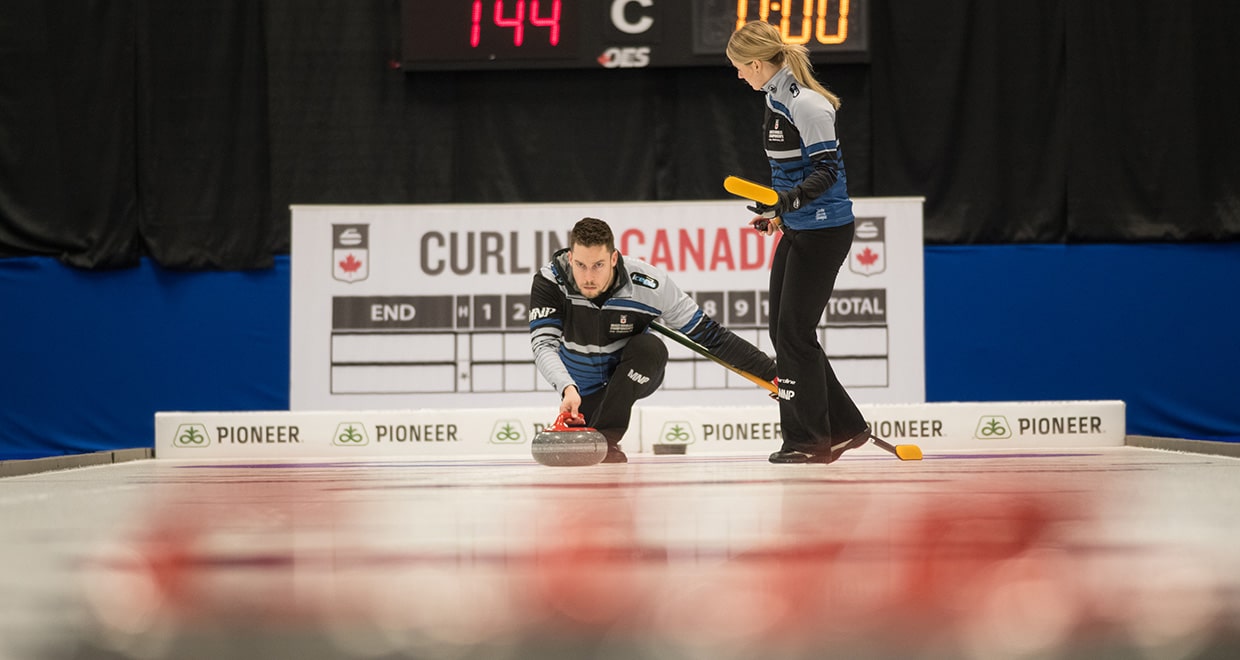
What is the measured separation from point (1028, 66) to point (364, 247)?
12.9 feet

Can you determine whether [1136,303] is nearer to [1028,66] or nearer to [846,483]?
[1028,66]

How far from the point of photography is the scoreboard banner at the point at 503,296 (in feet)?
18.3

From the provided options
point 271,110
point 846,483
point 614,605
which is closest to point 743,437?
point 846,483

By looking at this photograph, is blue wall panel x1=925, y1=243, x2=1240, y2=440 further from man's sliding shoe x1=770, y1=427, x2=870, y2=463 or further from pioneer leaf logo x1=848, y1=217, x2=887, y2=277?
man's sliding shoe x1=770, y1=427, x2=870, y2=463

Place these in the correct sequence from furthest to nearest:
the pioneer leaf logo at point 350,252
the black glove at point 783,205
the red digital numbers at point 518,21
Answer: the red digital numbers at point 518,21, the pioneer leaf logo at point 350,252, the black glove at point 783,205

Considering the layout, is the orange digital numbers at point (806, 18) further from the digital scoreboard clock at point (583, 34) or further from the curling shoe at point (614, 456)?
the curling shoe at point (614, 456)

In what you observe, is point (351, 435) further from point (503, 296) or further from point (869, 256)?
point (869, 256)

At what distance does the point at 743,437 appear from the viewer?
4977 millimetres

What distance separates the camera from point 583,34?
6270mm

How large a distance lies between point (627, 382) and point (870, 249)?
2.50 m

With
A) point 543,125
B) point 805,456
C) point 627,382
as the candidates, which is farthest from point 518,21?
point 805,456

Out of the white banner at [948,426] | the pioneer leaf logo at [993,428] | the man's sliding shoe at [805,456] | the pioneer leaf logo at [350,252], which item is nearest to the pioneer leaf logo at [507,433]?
the white banner at [948,426]

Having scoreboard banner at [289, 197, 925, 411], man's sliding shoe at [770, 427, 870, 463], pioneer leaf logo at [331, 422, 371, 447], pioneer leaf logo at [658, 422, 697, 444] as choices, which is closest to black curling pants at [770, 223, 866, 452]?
man's sliding shoe at [770, 427, 870, 463]

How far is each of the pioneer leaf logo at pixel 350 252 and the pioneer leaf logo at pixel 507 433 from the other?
1.22 m
